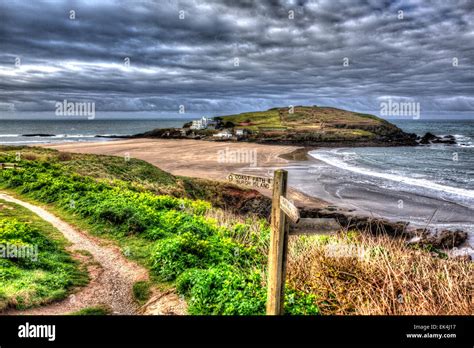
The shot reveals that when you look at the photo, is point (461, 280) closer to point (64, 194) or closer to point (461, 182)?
point (64, 194)

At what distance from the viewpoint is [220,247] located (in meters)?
9.41

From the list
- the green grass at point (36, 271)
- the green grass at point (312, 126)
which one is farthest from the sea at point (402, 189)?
the green grass at point (312, 126)

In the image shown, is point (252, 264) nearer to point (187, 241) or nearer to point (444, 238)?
point (187, 241)

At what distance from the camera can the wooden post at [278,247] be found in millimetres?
5004

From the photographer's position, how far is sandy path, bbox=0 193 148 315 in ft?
22.7

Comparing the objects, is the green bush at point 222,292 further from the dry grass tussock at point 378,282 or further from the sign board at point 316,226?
the sign board at point 316,226

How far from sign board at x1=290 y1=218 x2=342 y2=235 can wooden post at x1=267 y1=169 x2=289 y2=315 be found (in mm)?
179

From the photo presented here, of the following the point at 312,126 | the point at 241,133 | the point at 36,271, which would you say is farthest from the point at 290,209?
the point at 312,126

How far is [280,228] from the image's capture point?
502 cm

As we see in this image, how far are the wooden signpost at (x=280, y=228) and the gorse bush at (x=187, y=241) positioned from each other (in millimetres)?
919

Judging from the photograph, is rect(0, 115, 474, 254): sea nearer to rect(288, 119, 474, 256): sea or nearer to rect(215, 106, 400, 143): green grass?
rect(288, 119, 474, 256): sea
